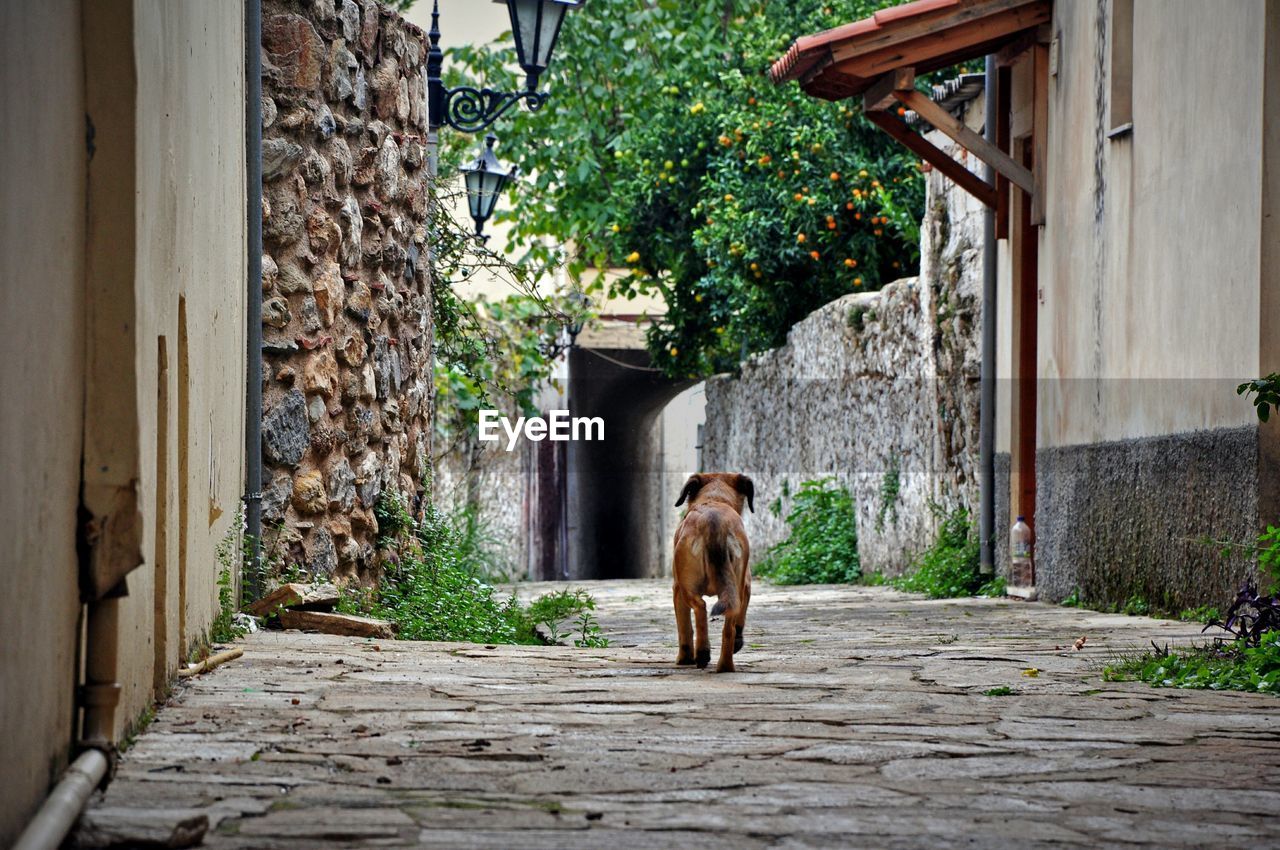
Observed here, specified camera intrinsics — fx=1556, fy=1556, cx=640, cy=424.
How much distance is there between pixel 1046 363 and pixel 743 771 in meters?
7.73

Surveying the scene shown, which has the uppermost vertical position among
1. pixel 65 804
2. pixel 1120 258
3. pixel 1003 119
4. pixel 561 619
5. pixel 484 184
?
pixel 1003 119

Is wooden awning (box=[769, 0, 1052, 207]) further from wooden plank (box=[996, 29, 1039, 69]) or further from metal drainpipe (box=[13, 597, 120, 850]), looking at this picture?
metal drainpipe (box=[13, 597, 120, 850])

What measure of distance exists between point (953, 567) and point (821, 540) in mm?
4576

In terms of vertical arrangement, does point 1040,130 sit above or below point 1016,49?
below

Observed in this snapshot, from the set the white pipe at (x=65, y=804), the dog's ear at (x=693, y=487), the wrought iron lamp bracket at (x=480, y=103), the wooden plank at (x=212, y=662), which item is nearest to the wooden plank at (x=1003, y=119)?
the wrought iron lamp bracket at (x=480, y=103)

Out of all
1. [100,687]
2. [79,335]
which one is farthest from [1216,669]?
[79,335]

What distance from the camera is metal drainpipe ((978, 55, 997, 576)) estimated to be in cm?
1167

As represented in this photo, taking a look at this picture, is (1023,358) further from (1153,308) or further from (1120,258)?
(1153,308)

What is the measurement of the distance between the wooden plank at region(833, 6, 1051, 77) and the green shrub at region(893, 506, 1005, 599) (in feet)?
12.3

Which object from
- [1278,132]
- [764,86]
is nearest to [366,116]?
[1278,132]

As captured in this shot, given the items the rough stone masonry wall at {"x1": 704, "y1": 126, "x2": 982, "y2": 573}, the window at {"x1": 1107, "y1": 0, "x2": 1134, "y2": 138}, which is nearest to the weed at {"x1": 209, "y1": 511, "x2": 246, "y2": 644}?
the window at {"x1": 1107, "y1": 0, "x2": 1134, "y2": 138}

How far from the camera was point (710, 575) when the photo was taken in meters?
5.87

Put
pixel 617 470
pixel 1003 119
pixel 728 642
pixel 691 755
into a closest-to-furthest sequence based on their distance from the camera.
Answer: pixel 691 755 → pixel 728 642 → pixel 1003 119 → pixel 617 470

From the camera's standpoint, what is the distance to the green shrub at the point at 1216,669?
534 centimetres
